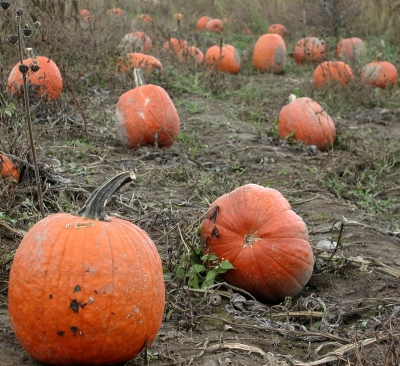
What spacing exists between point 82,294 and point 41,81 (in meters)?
4.84

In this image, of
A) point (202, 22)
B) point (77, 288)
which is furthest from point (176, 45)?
point (77, 288)

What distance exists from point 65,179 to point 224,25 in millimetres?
13431

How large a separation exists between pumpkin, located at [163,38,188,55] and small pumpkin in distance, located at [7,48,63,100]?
4.25 meters

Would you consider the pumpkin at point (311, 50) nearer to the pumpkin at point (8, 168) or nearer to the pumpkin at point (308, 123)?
the pumpkin at point (308, 123)

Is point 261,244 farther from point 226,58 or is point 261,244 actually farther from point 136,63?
point 226,58

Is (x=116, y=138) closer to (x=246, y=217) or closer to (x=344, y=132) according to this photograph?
(x=344, y=132)

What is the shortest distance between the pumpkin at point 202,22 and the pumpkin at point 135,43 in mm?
6664

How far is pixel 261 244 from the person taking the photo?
12.8 feet

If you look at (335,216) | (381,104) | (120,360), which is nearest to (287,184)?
(335,216)

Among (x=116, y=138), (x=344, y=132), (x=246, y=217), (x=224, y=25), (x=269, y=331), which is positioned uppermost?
(x=246, y=217)

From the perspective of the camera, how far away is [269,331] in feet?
11.1

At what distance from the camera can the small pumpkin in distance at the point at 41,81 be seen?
662 cm

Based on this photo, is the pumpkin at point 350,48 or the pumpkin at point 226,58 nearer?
the pumpkin at point 226,58

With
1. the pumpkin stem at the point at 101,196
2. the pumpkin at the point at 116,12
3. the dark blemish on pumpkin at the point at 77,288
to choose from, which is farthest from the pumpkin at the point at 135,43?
the dark blemish on pumpkin at the point at 77,288
